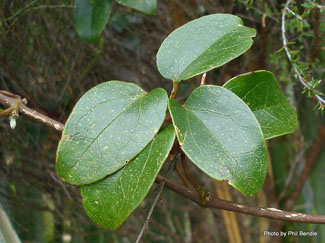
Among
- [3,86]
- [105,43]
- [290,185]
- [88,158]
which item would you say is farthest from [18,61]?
[290,185]

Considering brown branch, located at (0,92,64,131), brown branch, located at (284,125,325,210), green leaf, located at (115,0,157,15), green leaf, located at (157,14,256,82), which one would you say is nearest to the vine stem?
brown branch, located at (0,92,64,131)

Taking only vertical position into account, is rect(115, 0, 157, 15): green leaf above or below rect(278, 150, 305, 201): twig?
above

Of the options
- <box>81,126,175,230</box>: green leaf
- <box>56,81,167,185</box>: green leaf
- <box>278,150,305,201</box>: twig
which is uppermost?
<box>56,81,167,185</box>: green leaf

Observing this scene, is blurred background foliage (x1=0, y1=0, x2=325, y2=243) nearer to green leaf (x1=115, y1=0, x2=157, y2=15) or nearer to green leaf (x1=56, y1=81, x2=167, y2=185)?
green leaf (x1=115, y1=0, x2=157, y2=15)

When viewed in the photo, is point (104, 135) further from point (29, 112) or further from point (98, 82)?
point (98, 82)

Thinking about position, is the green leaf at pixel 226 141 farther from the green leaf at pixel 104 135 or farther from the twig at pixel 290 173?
the twig at pixel 290 173

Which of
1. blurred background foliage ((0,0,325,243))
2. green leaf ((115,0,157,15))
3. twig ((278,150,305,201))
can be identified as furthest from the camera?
twig ((278,150,305,201))

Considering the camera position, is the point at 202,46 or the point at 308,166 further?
the point at 308,166

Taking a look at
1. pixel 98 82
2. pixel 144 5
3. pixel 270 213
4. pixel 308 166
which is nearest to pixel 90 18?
pixel 144 5
